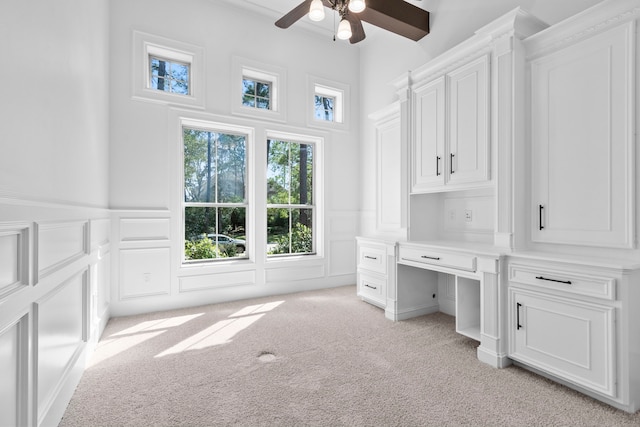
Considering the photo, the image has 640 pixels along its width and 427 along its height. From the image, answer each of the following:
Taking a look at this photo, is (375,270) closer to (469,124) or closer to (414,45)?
(469,124)

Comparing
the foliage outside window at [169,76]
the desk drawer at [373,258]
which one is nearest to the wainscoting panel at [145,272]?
the foliage outside window at [169,76]

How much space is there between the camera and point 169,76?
12.6 feet

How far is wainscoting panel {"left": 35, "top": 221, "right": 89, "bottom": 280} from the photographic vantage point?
1418 millimetres

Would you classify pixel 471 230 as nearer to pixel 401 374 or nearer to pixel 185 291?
pixel 401 374

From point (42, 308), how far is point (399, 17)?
3874mm

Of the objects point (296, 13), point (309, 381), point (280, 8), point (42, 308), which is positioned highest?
point (280, 8)

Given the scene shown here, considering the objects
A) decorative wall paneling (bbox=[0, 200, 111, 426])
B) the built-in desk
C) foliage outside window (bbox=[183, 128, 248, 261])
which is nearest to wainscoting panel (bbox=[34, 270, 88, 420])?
decorative wall paneling (bbox=[0, 200, 111, 426])

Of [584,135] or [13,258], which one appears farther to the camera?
[584,135]

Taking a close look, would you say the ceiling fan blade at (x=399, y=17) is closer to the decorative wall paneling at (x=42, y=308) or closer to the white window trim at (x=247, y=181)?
the white window trim at (x=247, y=181)

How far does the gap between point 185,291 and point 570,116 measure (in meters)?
3.95

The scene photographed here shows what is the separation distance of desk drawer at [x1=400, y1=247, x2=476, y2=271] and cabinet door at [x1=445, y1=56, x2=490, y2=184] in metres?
0.65

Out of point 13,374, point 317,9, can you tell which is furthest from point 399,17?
point 13,374

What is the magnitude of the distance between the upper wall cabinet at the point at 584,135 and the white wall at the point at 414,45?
1.96ft

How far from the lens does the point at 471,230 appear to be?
3199 millimetres
